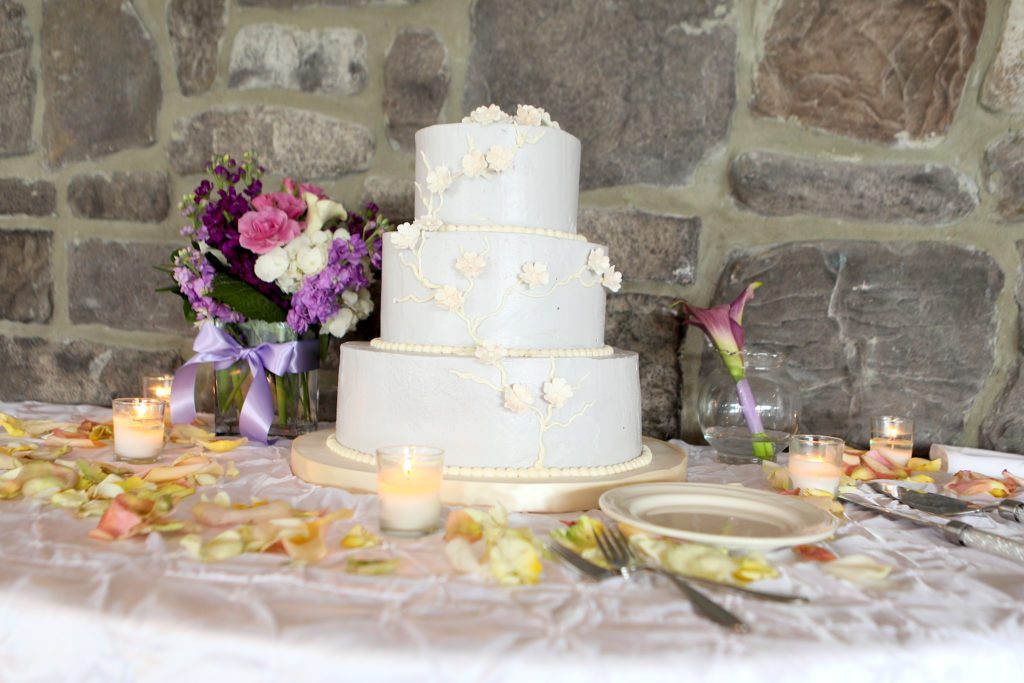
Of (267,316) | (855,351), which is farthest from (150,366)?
(855,351)

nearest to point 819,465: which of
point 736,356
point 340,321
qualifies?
point 736,356

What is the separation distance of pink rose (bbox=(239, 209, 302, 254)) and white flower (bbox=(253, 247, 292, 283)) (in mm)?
12

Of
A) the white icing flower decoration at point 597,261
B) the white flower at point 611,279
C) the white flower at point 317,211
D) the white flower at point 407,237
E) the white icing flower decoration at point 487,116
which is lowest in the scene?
the white flower at point 611,279

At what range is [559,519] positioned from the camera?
44.8 inches

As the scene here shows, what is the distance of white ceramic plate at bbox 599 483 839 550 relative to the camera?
3.05ft

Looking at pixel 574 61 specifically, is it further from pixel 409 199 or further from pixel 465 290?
pixel 465 290

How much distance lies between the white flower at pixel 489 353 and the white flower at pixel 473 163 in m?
0.28

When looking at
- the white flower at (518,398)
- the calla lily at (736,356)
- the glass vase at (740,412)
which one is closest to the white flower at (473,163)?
the white flower at (518,398)

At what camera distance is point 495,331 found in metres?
1.27

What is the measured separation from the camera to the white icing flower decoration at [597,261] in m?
1.34

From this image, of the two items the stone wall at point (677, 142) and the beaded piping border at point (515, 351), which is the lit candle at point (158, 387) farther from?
the beaded piping border at point (515, 351)

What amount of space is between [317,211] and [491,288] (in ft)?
1.71

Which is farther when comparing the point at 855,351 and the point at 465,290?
the point at 855,351

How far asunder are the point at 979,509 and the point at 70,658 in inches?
47.0
